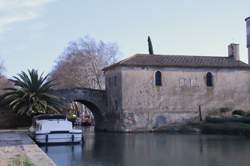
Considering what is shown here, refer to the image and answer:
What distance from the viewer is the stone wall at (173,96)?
4572 cm

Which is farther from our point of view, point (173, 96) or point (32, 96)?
point (173, 96)

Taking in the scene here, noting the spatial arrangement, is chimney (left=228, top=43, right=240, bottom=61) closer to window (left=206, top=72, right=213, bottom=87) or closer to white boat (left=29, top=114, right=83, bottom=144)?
window (left=206, top=72, right=213, bottom=87)

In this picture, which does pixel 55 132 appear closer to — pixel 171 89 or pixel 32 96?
pixel 32 96

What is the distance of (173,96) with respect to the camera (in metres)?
47.1

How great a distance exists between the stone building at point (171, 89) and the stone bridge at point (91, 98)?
80cm

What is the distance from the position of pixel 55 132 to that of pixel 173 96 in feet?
66.3

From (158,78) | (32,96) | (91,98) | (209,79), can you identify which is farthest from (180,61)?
(32,96)

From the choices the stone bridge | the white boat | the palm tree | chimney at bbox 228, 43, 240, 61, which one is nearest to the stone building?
the stone bridge

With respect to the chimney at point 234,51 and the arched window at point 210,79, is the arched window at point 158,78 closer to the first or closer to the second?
the arched window at point 210,79

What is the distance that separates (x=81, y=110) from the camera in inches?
3278

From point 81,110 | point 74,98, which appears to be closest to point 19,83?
point 74,98

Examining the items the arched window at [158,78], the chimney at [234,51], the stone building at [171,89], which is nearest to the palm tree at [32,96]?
the stone building at [171,89]

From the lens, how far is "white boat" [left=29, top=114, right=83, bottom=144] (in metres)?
28.9

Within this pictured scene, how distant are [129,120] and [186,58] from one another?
→ 9.44m
